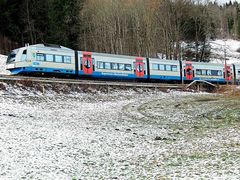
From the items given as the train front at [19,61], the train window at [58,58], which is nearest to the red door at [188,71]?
the train window at [58,58]

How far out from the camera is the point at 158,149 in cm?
1160

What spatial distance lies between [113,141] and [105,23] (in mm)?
40357

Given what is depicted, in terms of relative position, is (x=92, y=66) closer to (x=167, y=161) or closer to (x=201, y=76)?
(x=201, y=76)

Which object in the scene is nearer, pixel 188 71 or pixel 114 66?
pixel 114 66

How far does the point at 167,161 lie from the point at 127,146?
242 centimetres

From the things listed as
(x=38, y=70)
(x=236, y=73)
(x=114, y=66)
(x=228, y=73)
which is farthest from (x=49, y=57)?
(x=236, y=73)

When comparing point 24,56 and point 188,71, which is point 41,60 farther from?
point 188,71

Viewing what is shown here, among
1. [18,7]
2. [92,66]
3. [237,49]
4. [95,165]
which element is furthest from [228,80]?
[237,49]

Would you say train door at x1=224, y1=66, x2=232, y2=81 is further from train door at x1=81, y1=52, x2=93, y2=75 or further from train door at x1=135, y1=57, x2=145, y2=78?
train door at x1=81, y1=52, x2=93, y2=75

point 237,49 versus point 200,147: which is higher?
point 237,49

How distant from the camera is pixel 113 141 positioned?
12.9 metres

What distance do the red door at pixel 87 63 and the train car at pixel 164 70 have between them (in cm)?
752

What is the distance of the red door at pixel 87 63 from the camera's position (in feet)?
101

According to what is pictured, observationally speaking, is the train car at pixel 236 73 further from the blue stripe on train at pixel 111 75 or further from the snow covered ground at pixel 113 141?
the snow covered ground at pixel 113 141
